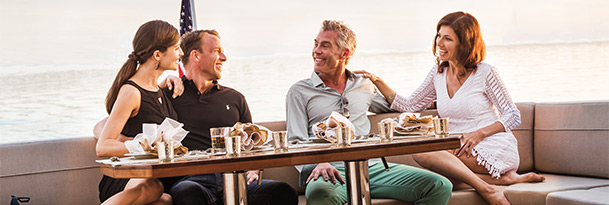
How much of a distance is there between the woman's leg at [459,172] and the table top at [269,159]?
Answer: 726 mm

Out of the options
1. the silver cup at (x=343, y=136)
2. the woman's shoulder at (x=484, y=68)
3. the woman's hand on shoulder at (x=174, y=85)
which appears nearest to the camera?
the silver cup at (x=343, y=136)

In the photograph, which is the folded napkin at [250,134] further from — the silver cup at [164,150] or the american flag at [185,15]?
the american flag at [185,15]

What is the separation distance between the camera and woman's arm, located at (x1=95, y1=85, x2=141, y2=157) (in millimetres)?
2109

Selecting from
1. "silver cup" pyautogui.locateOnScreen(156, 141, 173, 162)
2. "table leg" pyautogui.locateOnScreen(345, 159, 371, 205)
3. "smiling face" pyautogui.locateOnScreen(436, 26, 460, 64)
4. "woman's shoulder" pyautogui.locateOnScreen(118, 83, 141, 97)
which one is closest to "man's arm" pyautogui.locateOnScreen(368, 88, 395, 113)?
"smiling face" pyautogui.locateOnScreen(436, 26, 460, 64)

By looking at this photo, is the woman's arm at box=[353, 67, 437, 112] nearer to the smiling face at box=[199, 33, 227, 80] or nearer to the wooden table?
the smiling face at box=[199, 33, 227, 80]

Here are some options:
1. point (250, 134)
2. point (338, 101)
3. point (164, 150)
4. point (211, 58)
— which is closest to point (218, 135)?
point (250, 134)

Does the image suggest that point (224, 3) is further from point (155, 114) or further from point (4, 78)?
point (155, 114)

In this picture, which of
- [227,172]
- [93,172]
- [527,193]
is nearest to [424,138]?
[227,172]

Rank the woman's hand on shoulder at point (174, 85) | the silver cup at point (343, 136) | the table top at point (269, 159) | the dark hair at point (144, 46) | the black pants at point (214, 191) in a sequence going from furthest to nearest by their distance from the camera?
1. the woman's hand on shoulder at point (174, 85)
2. the dark hair at point (144, 46)
3. the black pants at point (214, 191)
4. the silver cup at point (343, 136)
5. the table top at point (269, 159)

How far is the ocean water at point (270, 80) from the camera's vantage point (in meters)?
4.42

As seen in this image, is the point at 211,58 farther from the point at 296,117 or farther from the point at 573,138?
the point at 573,138

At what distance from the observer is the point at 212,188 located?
2.54 meters

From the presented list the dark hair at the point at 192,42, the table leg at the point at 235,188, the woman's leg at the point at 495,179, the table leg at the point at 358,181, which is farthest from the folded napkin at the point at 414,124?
the dark hair at the point at 192,42

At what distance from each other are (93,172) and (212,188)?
2.02ft
